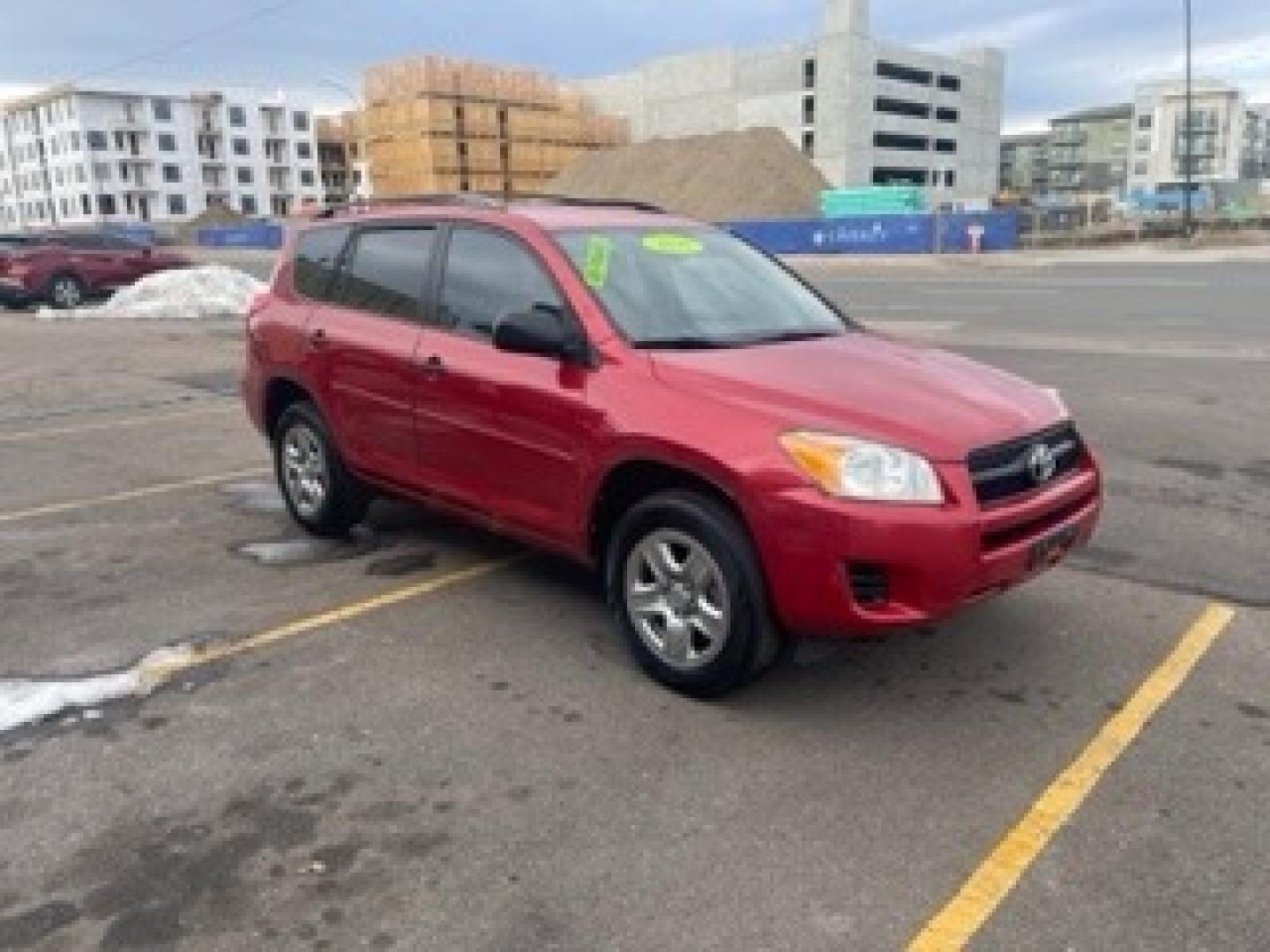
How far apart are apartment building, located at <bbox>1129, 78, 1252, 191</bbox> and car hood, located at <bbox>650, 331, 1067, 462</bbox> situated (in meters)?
135

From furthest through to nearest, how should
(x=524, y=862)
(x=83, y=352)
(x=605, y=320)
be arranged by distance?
1. (x=83, y=352)
2. (x=605, y=320)
3. (x=524, y=862)

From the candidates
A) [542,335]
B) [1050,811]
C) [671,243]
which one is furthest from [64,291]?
[1050,811]

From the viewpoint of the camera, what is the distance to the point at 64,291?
71.9ft

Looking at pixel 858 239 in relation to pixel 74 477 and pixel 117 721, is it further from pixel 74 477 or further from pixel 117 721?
pixel 117 721

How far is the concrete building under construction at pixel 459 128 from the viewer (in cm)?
7338

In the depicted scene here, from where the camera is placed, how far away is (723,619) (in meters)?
3.77

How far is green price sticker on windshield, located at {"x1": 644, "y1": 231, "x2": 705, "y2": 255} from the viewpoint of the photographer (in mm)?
4820

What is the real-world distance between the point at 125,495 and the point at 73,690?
3.19 m

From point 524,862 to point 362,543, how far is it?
314 cm

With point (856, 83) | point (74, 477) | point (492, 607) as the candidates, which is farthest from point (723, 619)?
point (856, 83)

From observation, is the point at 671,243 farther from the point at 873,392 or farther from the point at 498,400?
the point at 873,392

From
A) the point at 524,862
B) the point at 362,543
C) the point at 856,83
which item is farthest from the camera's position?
the point at 856,83

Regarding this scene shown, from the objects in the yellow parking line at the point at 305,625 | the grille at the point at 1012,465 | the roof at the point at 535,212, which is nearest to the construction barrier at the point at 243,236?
the roof at the point at 535,212

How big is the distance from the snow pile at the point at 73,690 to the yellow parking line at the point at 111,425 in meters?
5.58
